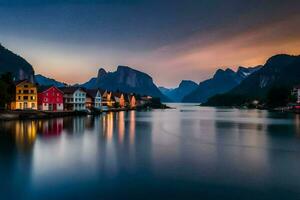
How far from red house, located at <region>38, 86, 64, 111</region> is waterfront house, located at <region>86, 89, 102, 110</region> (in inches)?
806

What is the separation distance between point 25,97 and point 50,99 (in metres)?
7.28

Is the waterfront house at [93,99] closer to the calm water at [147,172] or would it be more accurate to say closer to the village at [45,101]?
the village at [45,101]

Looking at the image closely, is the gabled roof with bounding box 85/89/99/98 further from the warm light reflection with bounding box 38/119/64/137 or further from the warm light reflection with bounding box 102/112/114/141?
the warm light reflection with bounding box 38/119/64/137

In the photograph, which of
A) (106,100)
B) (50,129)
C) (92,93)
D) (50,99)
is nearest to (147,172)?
(50,129)

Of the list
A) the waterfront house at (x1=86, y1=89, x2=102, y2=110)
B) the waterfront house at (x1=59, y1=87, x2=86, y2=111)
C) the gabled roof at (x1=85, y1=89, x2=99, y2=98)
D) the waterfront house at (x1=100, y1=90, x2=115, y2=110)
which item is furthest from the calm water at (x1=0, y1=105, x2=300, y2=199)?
the waterfront house at (x1=100, y1=90, x2=115, y2=110)

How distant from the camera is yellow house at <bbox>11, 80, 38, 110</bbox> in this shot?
7975cm

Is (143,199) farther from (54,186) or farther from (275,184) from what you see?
(275,184)

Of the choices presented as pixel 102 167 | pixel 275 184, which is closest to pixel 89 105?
pixel 102 167

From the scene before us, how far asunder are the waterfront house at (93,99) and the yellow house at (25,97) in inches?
1149

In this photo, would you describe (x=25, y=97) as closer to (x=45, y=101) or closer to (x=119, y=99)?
(x=45, y=101)

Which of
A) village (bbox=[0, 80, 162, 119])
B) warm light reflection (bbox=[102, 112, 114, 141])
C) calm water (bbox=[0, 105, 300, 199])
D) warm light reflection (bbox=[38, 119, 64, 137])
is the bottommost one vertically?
warm light reflection (bbox=[102, 112, 114, 141])

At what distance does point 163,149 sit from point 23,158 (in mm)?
12900

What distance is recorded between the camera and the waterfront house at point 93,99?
111375 mm

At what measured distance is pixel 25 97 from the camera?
265 ft
